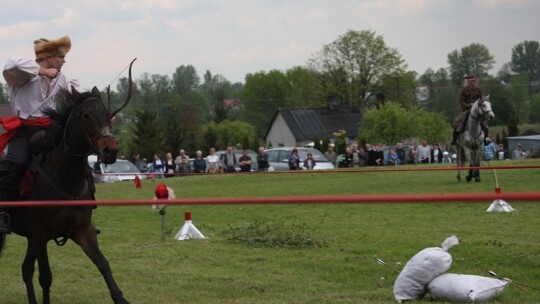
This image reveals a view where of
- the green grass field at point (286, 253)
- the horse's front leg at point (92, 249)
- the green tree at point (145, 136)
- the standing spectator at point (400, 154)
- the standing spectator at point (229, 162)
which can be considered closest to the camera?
the horse's front leg at point (92, 249)

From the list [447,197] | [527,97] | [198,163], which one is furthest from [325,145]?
[527,97]

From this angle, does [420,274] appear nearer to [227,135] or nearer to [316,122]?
[227,135]

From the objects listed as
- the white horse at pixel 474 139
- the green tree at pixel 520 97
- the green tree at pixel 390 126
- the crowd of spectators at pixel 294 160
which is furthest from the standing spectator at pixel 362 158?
the green tree at pixel 520 97

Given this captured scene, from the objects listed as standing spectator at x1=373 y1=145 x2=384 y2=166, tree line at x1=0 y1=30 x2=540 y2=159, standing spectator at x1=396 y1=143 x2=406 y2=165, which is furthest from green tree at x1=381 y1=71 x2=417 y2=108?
standing spectator at x1=373 y1=145 x2=384 y2=166

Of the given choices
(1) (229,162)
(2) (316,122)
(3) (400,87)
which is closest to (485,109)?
(1) (229,162)

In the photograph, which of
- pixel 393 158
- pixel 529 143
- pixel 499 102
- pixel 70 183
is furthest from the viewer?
pixel 499 102

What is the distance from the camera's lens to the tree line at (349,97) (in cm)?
6956

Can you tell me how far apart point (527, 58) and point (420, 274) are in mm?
133801

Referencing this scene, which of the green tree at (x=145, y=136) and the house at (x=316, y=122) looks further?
the house at (x=316, y=122)

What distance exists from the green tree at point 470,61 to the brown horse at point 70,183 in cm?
11200

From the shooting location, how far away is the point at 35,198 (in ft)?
28.5

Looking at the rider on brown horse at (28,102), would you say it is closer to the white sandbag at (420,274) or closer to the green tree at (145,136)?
the white sandbag at (420,274)

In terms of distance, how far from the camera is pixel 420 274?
8.67 m

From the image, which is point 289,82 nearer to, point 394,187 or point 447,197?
point 394,187
